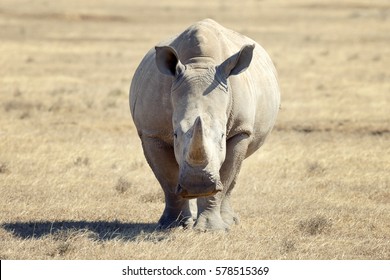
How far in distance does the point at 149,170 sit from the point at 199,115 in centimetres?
498

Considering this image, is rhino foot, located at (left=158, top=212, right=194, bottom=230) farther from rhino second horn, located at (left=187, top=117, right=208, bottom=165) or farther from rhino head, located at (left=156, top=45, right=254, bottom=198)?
rhino second horn, located at (left=187, top=117, right=208, bottom=165)

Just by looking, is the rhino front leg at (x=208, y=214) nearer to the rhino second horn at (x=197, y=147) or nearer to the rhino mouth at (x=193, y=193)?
the rhino mouth at (x=193, y=193)

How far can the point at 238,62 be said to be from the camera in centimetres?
843

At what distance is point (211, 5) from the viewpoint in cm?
6122

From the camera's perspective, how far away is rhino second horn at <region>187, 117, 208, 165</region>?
24.8 ft

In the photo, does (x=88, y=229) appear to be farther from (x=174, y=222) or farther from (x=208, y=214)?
(x=208, y=214)

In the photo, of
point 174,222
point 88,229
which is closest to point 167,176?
point 174,222

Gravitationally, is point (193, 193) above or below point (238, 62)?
below

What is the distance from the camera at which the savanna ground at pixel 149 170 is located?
8438mm

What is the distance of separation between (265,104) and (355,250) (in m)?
1.83

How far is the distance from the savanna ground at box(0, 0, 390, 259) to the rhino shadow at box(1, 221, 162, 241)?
18 mm

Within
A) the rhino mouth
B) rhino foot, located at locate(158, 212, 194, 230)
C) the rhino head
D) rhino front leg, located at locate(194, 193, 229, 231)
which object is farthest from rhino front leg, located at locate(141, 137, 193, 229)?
the rhino mouth

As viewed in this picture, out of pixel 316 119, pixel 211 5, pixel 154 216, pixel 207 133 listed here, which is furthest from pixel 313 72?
pixel 211 5

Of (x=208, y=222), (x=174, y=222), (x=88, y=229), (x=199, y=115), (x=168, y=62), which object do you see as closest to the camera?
(x=199, y=115)
